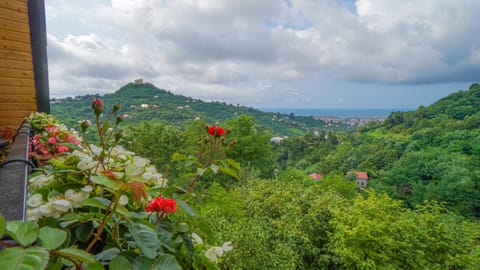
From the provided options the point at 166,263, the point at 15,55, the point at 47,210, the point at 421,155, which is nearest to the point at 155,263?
the point at 166,263

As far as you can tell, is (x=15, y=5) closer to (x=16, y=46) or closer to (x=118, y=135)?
(x=16, y=46)

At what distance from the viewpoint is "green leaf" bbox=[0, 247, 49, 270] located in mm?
240

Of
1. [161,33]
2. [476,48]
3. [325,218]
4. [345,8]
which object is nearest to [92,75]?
[161,33]

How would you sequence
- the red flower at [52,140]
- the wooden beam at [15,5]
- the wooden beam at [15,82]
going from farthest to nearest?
the wooden beam at [15,82]
the wooden beam at [15,5]
the red flower at [52,140]

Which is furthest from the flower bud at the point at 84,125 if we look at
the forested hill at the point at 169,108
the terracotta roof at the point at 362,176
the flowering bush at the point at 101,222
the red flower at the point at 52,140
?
the terracotta roof at the point at 362,176

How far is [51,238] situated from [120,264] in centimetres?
10

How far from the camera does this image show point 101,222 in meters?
0.47

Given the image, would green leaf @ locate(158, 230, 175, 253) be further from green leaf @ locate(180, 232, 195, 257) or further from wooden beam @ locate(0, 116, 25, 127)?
wooden beam @ locate(0, 116, 25, 127)

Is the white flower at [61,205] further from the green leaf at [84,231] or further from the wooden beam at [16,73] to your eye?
the wooden beam at [16,73]

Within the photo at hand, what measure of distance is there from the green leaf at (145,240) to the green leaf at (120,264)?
0.09ft

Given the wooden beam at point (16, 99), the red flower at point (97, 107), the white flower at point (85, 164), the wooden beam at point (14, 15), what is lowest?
the white flower at point (85, 164)

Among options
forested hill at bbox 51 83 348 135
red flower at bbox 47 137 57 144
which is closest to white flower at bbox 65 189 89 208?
red flower at bbox 47 137 57 144

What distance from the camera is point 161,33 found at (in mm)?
12016

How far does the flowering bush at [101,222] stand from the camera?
0.32 m
